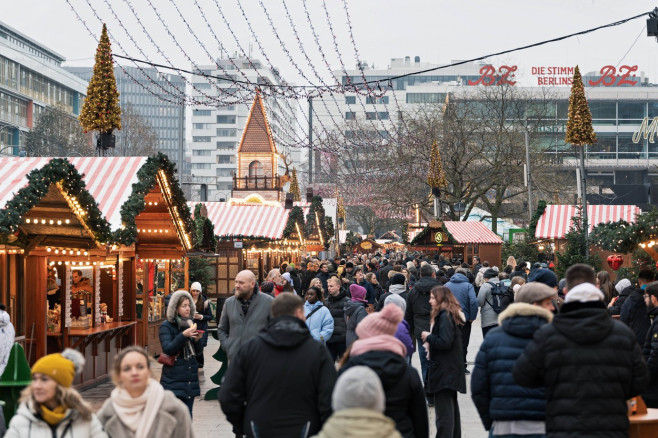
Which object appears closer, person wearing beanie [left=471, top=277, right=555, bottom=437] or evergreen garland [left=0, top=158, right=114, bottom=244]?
person wearing beanie [left=471, top=277, right=555, bottom=437]

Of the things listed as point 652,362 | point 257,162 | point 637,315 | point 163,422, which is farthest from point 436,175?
point 163,422

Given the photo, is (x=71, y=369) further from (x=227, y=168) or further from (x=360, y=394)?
(x=227, y=168)

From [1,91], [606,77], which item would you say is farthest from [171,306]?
[606,77]

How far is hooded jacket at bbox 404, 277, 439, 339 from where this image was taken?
1286 centimetres

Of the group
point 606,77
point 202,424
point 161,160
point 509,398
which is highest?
point 606,77

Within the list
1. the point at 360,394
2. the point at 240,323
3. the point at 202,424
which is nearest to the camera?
Result: the point at 360,394

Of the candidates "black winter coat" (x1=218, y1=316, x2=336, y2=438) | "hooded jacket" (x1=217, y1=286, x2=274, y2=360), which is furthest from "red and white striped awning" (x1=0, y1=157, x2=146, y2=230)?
"black winter coat" (x1=218, y1=316, x2=336, y2=438)

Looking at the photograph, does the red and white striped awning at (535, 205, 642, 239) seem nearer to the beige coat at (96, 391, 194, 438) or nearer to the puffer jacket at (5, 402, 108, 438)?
the beige coat at (96, 391, 194, 438)

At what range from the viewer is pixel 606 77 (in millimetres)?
115250

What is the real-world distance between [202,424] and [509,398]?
21.7 ft

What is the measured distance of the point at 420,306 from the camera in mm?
12992

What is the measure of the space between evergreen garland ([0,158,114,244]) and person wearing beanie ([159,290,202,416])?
2.64m

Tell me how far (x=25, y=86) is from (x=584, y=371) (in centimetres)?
8429

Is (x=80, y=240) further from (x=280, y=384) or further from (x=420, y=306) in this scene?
(x=280, y=384)
